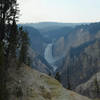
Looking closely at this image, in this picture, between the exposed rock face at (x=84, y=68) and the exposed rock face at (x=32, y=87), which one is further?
the exposed rock face at (x=84, y=68)

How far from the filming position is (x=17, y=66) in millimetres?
27016

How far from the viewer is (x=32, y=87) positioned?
78.4 feet

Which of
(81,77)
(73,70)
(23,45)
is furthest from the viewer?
(73,70)

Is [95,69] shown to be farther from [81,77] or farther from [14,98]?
[14,98]

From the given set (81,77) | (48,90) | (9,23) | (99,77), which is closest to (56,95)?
(48,90)

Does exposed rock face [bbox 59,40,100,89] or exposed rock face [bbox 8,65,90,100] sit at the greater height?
exposed rock face [bbox 8,65,90,100]

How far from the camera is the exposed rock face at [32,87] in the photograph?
22328 mm

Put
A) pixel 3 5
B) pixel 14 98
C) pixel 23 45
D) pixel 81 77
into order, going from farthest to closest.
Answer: pixel 81 77 < pixel 23 45 < pixel 3 5 < pixel 14 98

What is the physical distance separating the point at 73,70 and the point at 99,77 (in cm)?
4383

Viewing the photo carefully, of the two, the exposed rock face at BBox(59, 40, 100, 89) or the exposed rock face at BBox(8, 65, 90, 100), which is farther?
the exposed rock face at BBox(59, 40, 100, 89)

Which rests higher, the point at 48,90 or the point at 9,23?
the point at 9,23

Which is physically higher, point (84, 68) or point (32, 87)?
point (32, 87)

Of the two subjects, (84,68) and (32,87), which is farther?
(84,68)

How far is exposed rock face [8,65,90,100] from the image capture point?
73.3 feet
